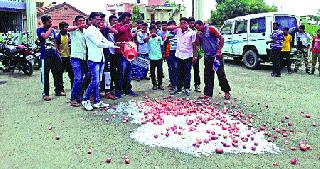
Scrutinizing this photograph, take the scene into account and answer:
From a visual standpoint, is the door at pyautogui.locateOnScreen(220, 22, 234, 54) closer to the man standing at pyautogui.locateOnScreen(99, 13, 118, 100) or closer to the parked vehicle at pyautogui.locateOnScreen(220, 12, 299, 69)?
A: the parked vehicle at pyautogui.locateOnScreen(220, 12, 299, 69)

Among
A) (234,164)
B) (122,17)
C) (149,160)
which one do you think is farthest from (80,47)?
(234,164)

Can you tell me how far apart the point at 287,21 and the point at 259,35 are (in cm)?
111

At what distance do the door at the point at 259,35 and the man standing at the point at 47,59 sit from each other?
763cm

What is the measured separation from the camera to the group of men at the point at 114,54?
22.5 feet

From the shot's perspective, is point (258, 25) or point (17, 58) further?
point (258, 25)

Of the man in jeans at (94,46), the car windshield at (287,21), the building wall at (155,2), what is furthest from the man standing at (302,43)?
the building wall at (155,2)

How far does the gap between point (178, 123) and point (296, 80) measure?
20.5 feet

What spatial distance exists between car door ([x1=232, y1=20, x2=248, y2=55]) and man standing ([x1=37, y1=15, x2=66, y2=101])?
7947 millimetres

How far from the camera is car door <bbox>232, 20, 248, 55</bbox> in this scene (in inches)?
533

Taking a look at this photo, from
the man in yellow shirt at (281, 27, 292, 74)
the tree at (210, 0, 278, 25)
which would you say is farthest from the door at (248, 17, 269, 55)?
the tree at (210, 0, 278, 25)

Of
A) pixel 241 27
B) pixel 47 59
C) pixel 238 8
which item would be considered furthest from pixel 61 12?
pixel 47 59

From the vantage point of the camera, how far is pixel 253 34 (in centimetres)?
1303

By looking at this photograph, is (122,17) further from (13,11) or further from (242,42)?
(13,11)

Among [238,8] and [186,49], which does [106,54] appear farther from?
[238,8]
